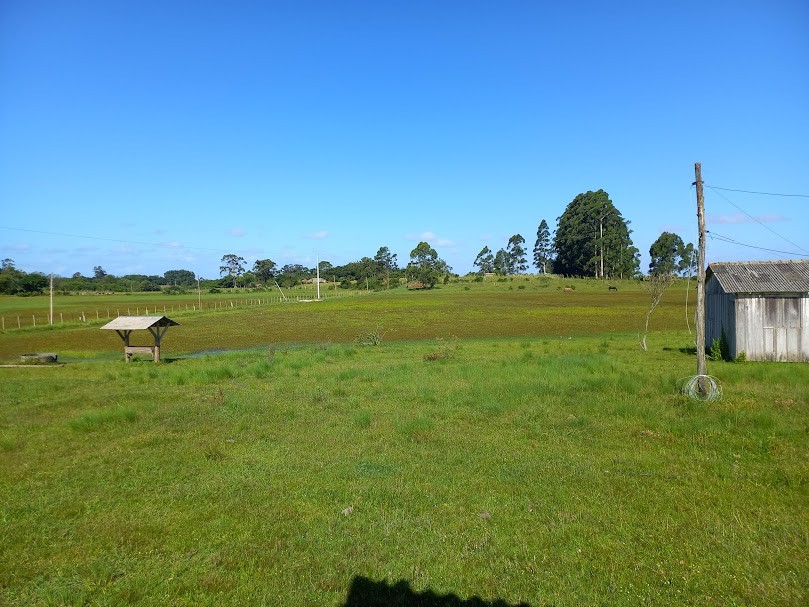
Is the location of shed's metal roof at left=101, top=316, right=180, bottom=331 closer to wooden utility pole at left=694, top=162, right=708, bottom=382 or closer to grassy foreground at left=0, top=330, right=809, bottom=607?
grassy foreground at left=0, top=330, right=809, bottom=607

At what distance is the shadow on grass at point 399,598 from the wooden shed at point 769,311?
1997 centimetres

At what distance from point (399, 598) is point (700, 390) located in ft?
34.6

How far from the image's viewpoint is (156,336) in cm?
2391

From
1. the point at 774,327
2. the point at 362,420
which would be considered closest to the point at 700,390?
the point at 362,420

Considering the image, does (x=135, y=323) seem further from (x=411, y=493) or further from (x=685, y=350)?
(x=685, y=350)

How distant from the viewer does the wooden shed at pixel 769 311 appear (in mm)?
19953

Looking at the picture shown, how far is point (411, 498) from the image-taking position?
22.1 feet

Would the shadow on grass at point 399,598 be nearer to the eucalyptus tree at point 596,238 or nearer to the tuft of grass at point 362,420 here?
the tuft of grass at point 362,420

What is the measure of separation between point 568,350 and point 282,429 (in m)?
17.2

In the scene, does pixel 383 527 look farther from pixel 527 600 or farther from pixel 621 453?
pixel 621 453

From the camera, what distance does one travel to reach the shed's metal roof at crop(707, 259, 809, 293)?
784 inches

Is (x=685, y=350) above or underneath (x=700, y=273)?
underneath

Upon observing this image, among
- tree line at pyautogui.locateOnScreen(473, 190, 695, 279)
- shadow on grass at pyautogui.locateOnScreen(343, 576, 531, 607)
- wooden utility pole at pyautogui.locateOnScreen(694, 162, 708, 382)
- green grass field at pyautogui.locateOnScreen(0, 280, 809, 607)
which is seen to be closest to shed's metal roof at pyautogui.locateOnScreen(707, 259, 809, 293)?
green grass field at pyautogui.locateOnScreen(0, 280, 809, 607)

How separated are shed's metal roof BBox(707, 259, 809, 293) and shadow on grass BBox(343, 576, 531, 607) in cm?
1998
